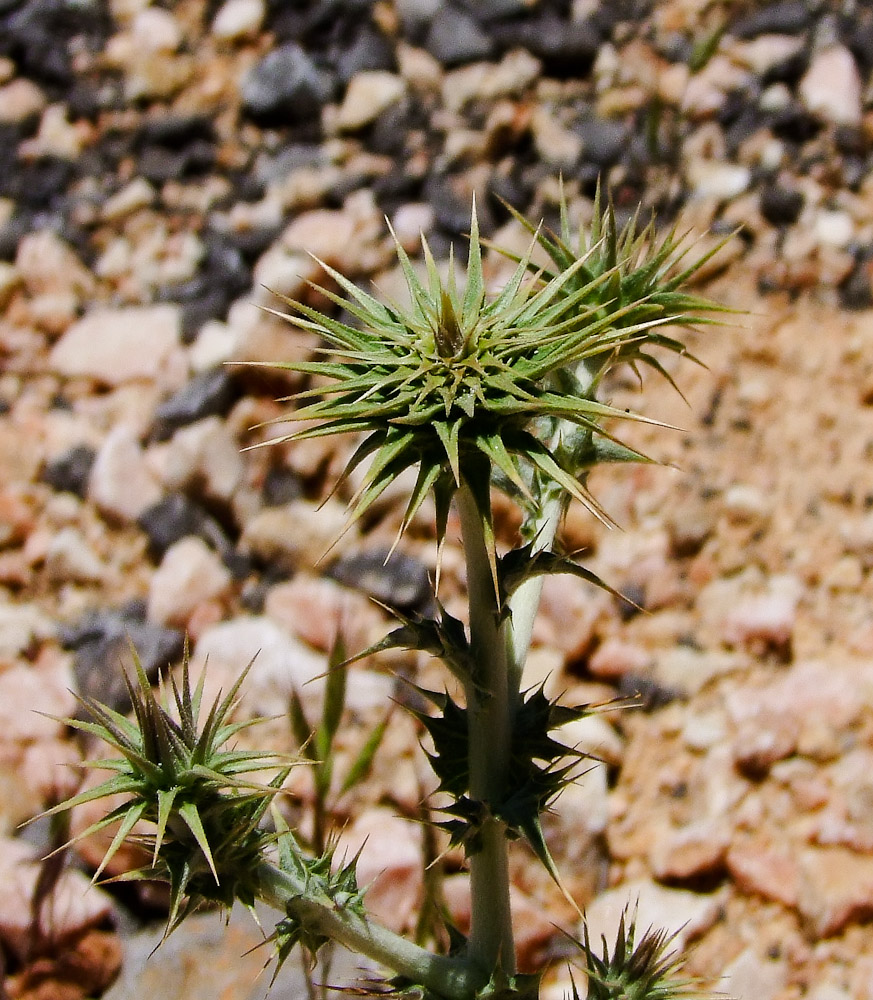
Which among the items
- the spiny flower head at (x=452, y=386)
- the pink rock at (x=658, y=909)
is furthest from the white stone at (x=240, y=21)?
the spiny flower head at (x=452, y=386)

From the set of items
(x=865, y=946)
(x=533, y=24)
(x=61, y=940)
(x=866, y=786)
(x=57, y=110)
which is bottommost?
(x=61, y=940)

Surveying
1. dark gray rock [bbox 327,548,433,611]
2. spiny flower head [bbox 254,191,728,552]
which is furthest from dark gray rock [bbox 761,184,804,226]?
spiny flower head [bbox 254,191,728,552]

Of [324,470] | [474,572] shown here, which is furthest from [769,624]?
[474,572]

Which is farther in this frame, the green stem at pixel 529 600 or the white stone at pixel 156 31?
the white stone at pixel 156 31

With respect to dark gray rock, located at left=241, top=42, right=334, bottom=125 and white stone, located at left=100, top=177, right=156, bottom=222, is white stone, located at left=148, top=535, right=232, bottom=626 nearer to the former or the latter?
white stone, located at left=100, top=177, right=156, bottom=222

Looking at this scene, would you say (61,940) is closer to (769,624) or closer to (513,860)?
(513,860)

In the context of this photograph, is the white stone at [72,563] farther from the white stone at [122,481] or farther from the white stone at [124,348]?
the white stone at [124,348]
